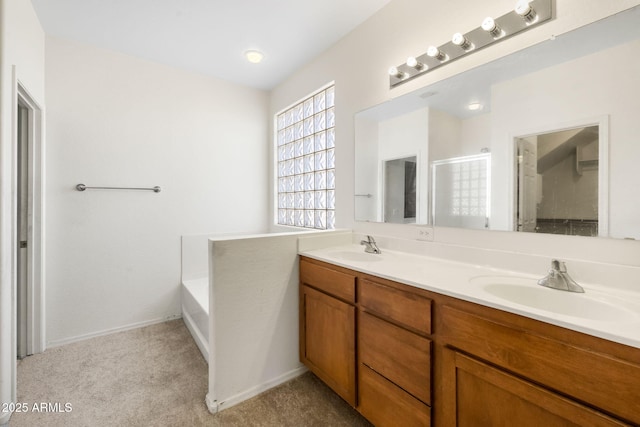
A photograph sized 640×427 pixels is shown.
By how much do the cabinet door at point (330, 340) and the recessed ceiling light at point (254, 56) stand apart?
6.63ft

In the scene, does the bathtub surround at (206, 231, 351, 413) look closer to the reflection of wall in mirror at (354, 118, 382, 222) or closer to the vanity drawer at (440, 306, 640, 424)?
the reflection of wall in mirror at (354, 118, 382, 222)

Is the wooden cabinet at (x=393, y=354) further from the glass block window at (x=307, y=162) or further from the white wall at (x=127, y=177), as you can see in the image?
the white wall at (x=127, y=177)

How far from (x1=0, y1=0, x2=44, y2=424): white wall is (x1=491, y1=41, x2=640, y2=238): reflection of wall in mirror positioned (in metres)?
2.46

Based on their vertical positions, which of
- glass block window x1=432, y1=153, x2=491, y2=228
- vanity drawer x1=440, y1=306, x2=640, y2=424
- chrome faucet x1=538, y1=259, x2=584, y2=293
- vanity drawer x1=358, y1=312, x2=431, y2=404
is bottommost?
vanity drawer x1=358, y1=312, x2=431, y2=404

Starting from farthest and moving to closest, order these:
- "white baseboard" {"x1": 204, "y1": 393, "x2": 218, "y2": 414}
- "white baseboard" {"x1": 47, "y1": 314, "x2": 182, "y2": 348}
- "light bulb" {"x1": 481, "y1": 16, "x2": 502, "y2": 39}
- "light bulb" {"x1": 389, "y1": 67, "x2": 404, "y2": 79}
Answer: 1. "white baseboard" {"x1": 47, "y1": 314, "x2": 182, "y2": 348}
2. "light bulb" {"x1": 389, "y1": 67, "x2": 404, "y2": 79}
3. "white baseboard" {"x1": 204, "y1": 393, "x2": 218, "y2": 414}
4. "light bulb" {"x1": 481, "y1": 16, "x2": 502, "y2": 39}

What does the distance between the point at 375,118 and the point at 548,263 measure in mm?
1326

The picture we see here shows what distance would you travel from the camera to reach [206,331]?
6.39 feet

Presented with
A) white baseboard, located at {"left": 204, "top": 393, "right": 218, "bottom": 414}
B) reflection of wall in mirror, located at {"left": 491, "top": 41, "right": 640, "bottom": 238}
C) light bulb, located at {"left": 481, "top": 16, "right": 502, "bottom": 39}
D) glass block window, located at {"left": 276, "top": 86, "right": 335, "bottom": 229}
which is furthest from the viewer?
glass block window, located at {"left": 276, "top": 86, "right": 335, "bottom": 229}

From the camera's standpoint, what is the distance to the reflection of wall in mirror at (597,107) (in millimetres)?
969

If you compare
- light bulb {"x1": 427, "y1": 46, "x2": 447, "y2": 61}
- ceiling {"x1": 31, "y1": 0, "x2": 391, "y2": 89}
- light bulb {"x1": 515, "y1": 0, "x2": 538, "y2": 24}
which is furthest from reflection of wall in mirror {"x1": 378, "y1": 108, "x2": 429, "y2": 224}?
ceiling {"x1": 31, "y1": 0, "x2": 391, "y2": 89}

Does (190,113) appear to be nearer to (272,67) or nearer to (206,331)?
(272,67)

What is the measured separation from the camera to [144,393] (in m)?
1.60

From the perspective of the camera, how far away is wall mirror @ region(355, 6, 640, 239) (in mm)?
992

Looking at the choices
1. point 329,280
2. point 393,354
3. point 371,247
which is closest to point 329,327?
point 329,280
